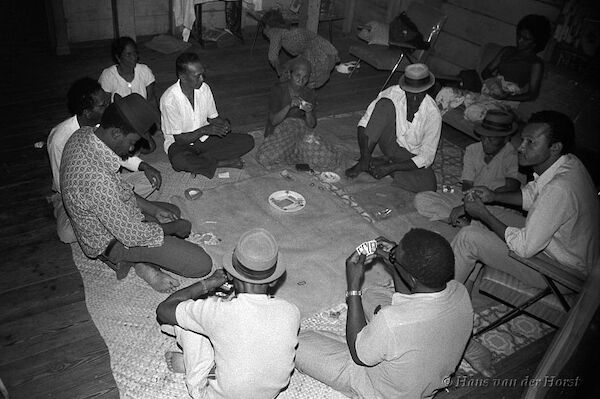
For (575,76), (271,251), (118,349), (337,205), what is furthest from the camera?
(575,76)

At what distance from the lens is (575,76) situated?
5.96 m

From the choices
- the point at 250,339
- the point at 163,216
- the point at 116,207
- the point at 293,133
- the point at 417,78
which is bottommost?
the point at 163,216

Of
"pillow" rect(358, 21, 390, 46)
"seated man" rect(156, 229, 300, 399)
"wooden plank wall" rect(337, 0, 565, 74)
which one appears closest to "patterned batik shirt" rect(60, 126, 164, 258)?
"seated man" rect(156, 229, 300, 399)

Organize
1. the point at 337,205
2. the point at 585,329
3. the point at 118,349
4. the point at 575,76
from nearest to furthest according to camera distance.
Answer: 1. the point at 585,329
2. the point at 118,349
3. the point at 337,205
4. the point at 575,76

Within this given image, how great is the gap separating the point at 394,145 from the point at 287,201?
1.40 metres

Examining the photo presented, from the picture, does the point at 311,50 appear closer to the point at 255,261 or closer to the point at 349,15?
the point at 349,15

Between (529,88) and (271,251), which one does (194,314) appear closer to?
(271,251)

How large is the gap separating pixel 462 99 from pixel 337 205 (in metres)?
2.49

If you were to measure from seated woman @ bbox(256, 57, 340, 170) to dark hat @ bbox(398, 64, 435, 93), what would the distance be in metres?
1.04

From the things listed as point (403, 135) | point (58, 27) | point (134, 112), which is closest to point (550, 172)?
point (403, 135)

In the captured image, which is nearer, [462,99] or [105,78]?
[105,78]

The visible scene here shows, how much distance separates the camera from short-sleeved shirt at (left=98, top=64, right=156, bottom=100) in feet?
17.0

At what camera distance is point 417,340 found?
244 centimetres

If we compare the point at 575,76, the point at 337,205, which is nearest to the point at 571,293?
the point at 337,205
